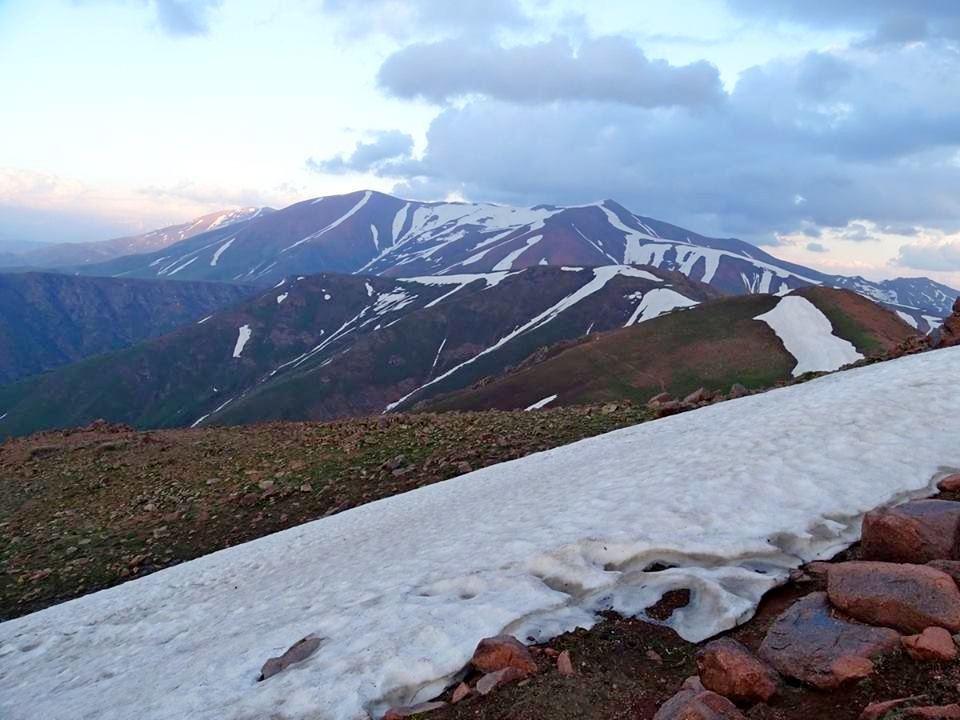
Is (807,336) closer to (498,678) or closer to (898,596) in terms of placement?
(898,596)

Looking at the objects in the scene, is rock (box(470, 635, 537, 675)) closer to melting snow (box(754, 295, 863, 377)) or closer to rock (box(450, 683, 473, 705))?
rock (box(450, 683, 473, 705))

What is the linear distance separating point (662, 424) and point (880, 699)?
A: 15.6 metres

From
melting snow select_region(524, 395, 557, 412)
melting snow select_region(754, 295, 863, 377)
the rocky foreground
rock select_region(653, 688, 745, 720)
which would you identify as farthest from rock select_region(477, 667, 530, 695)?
melting snow select_region(524, 395, 557, 412)

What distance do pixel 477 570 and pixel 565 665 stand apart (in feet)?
10.7

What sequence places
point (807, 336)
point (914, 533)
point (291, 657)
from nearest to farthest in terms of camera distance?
point (914, 533) < point (291, 657) < point (807, 336)

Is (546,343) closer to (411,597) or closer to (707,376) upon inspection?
(707,376)

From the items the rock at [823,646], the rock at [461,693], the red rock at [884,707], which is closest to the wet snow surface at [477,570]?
the rock at [461,693]

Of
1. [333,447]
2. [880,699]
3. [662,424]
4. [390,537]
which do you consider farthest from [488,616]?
[333,447]

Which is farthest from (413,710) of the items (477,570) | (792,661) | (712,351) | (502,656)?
(712,351)

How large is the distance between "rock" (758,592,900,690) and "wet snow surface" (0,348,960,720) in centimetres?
115

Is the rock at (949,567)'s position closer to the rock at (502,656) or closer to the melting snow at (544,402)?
the rock at (502,656)

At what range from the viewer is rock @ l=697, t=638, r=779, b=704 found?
18.5 ft

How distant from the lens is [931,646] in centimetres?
541

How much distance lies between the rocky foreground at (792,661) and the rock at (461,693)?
0.01m
